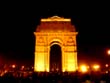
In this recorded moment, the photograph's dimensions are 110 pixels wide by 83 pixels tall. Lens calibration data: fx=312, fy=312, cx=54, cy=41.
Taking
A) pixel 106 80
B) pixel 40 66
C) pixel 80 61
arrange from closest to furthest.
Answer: pixel 106 80 < pixel 40 66 < pixel 80 61

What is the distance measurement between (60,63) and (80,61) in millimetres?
6113

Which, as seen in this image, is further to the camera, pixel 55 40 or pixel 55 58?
pixel 55 58

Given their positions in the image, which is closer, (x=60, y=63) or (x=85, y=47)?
(x=60, y=63)

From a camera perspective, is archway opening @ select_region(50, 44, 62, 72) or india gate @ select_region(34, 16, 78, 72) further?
archway opening @ select_region(50, 44, 62, 72)

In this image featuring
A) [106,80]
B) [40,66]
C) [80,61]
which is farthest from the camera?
[80,61]

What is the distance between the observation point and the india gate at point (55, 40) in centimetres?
3762

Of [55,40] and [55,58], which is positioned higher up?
[55,40]

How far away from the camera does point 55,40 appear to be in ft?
126

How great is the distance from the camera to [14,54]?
156 feet

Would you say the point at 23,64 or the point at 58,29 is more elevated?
the point at 58,29

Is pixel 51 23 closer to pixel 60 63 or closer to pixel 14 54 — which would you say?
pixel 60 63

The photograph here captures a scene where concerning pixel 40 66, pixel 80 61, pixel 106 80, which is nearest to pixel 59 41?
pixel 40 66

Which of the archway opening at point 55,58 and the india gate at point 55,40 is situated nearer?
the india gate at point 55,40

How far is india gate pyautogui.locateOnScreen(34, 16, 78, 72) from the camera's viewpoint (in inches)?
1481
